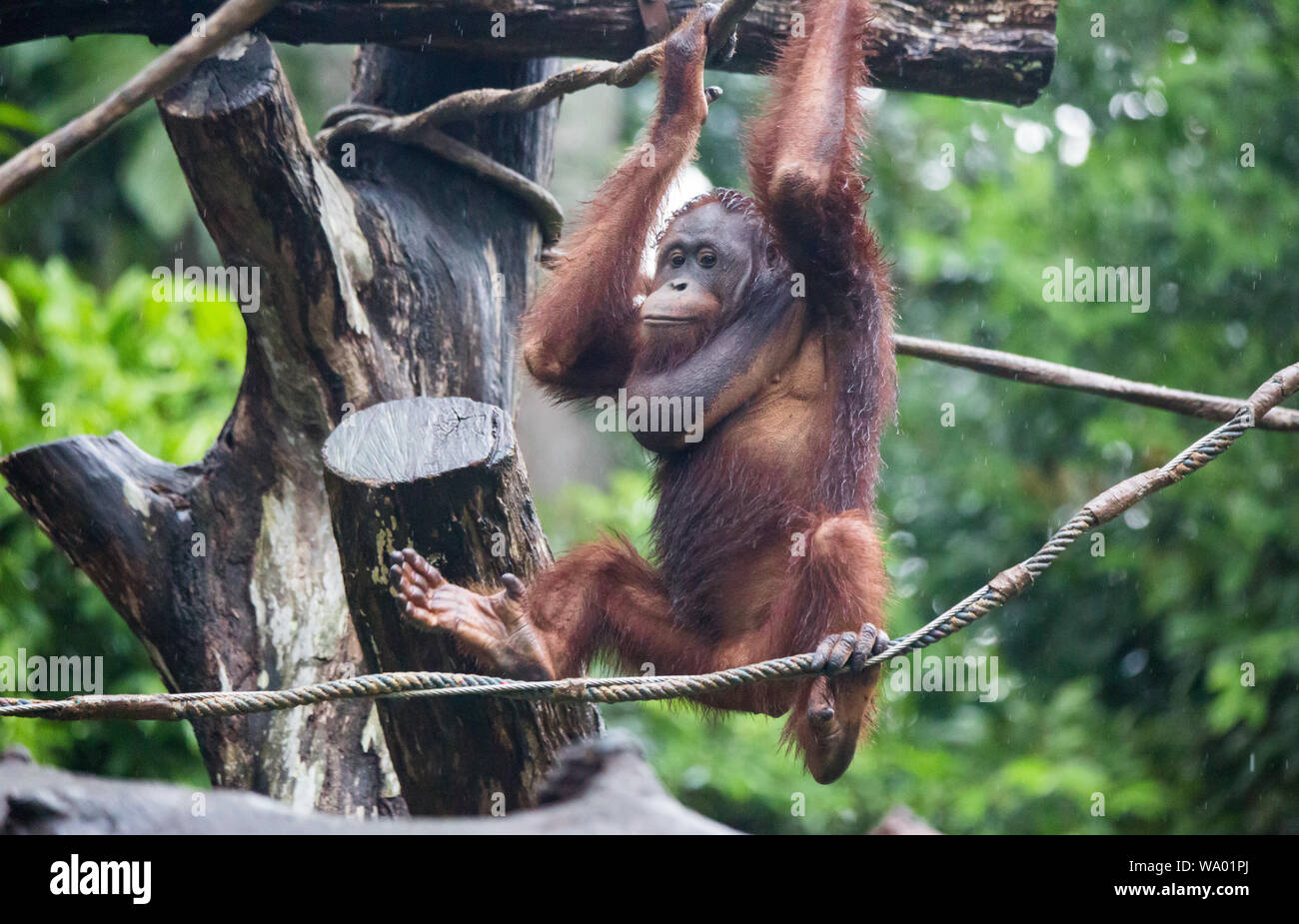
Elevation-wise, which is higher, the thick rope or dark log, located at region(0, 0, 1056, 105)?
dark log, located at region(0, 0, 1056, 105)

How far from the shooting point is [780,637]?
146 inches

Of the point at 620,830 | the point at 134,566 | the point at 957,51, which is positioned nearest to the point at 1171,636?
the point at 957,51

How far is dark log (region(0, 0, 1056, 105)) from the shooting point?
4.13 metres

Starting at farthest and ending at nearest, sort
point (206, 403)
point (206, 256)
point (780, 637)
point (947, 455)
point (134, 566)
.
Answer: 1. point (206, 256)
2. point (947, 455)
3. point (206, 403)
4. point (134, 566)
5. point (780, 637)

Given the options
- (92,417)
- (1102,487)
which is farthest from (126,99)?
(1102,487)

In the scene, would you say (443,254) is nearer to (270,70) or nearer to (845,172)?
(270,70)

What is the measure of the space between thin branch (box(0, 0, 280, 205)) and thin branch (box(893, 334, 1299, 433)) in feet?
8.07

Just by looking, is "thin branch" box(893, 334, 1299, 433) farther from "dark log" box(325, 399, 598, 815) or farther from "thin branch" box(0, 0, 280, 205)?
"thin branch" box(0, 0, 280, 205)

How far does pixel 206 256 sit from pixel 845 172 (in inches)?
369

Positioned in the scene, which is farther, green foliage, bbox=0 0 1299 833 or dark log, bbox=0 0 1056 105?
green foliage, bbox=0 0 1299 833

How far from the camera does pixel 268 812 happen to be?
77.8 inches

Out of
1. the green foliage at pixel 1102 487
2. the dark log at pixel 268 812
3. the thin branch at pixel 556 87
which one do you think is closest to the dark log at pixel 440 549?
the thin branch at pixel 556 87

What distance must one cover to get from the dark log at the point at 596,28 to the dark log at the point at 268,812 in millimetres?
2861

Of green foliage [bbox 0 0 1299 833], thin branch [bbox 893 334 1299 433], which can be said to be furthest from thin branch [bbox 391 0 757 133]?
green foliage [bbox 0 0 1299 833]
